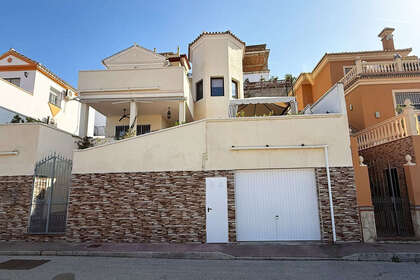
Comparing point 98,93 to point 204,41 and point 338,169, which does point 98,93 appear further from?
point 338,169

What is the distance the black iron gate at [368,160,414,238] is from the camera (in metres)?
8.63

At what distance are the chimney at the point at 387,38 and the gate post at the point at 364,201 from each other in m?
14.2

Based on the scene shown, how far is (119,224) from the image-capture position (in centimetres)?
898

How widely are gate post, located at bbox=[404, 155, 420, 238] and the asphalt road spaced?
235 centimetres

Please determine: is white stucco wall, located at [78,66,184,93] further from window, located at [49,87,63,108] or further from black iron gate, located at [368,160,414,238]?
black iron gate, located at [368,160,414,238]

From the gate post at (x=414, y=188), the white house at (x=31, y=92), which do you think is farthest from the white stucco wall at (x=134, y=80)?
the gate post at (x=414, y=188)

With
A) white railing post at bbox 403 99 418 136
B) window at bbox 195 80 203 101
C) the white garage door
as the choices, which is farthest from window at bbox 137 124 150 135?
white railing post at bbox 403 99 418 136

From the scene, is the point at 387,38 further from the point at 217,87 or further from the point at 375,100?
the point at 217,87

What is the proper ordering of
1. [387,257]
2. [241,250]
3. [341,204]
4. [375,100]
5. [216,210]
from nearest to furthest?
[387,257], [241,250], [341,204], [216,210], [375,100]

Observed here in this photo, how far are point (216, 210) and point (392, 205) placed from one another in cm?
647

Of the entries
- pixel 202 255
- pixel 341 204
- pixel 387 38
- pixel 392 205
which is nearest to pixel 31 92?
pixel 202 255

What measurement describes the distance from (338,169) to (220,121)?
15.3ft

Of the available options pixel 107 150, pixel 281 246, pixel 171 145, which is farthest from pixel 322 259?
pixel 107 150

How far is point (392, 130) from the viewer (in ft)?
32.9
